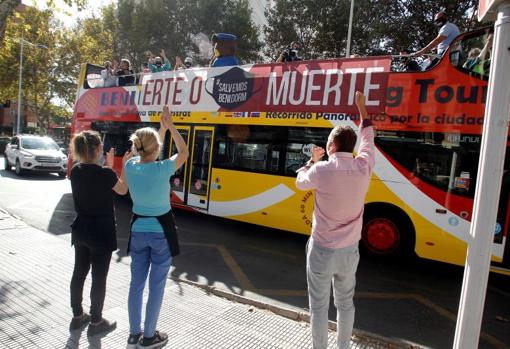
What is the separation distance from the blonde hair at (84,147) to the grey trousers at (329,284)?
6.78 ft

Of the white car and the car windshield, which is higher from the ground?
the car windshield

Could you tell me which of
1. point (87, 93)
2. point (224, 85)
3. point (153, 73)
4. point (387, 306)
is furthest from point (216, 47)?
point (387, 306)

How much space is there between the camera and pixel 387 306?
482cm

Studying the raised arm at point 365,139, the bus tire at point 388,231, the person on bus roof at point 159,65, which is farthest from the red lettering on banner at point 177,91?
the raised arm at point 365,139

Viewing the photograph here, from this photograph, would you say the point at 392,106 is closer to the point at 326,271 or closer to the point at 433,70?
the point at 433,70

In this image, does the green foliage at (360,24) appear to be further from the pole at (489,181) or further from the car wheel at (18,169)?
the car wheel at (18,169)

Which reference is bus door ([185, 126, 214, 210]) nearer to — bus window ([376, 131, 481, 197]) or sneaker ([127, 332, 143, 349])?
bus window ([376, 131, 481, 197])

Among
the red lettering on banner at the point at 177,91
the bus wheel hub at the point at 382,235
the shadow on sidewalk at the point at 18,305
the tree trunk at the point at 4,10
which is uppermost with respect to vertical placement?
the tree trunk at the point at 4,10

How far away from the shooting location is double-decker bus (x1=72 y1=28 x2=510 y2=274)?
579 centimetres

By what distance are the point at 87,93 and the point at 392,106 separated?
31.5 ft

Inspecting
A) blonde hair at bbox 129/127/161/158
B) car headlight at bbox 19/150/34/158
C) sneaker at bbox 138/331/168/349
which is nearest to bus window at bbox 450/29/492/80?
blonde hair at bbox 129/127/161/158

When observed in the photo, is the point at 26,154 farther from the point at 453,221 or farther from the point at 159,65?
the point at 453,221

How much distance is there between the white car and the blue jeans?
1420cm

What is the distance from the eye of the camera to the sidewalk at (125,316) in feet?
11.5
